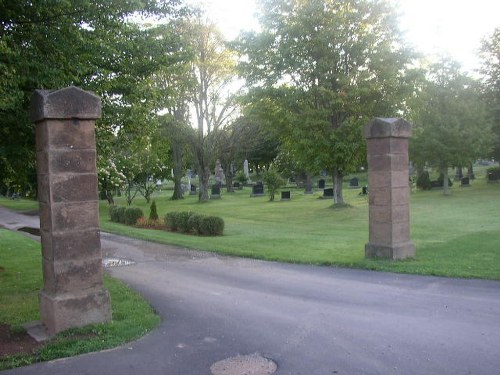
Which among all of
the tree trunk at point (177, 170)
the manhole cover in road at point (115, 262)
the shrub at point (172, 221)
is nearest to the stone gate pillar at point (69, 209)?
the manhole cover in road at point (115, 262)

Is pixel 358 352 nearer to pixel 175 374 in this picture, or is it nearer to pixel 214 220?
pixel 175 374

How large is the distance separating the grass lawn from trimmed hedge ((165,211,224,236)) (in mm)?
7200

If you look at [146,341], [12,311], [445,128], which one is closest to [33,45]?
[12,311]

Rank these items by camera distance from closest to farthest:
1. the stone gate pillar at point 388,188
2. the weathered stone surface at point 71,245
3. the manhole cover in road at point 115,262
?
the weathered stone surface at point 71,245
the stone gate pillar at point 388,188
the manhole cover in road at point 115,262

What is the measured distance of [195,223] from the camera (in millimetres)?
18031

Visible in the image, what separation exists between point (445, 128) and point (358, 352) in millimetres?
29982

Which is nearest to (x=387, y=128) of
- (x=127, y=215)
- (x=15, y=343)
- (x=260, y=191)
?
(x=15, y=343)

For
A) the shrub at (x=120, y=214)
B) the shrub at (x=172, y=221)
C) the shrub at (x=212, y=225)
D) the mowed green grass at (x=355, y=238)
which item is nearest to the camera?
the mowed green grass at (x=355, y=238)

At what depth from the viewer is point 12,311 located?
23.8ft

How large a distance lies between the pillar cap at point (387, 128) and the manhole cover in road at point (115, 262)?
6.25 meters

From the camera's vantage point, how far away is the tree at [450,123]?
3253cm

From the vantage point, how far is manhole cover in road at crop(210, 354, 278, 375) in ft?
15.9

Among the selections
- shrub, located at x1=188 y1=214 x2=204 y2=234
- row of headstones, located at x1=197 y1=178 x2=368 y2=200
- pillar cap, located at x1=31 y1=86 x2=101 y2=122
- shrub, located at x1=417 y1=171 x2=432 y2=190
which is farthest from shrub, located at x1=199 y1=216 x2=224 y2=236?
shrub, located at x1=417 y1=171 x2=432 y2=190

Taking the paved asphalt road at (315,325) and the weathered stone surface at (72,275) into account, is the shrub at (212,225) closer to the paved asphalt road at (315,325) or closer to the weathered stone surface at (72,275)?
the paved asphalt road at (315,325)
